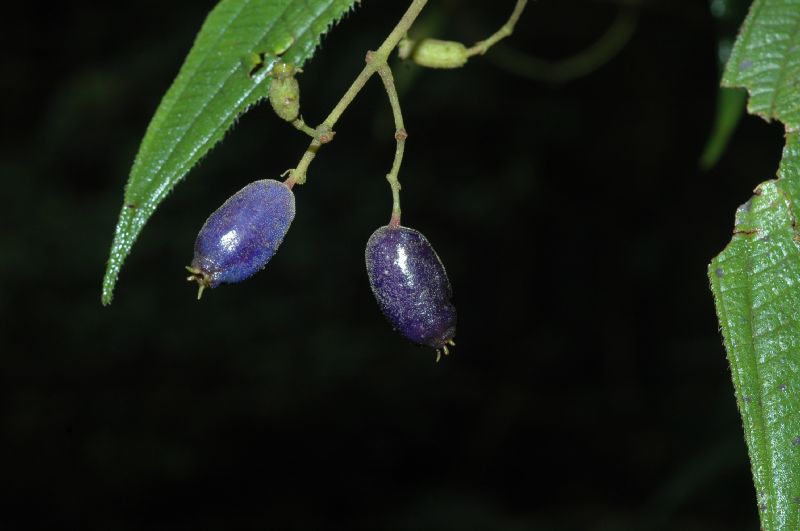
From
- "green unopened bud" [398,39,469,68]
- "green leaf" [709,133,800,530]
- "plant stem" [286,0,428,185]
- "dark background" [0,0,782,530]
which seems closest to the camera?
"green leaf" [709,133,800,530]

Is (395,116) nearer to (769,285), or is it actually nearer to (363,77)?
(363,77)

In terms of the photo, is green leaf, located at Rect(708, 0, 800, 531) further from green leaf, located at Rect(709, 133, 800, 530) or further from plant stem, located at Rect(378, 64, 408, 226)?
plant stem, located at Rect(378, 64, 408, 226)

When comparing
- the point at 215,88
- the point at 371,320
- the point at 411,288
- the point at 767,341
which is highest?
the point at 215,88

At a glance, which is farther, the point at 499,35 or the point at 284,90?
the point at 499,35

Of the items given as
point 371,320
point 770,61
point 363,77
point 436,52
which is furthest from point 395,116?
point 371,320

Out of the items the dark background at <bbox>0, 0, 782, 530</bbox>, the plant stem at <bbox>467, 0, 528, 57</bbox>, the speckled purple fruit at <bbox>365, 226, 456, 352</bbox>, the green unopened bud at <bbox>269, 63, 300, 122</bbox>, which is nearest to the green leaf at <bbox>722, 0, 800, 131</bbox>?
the plant stem at <bbox>467, 0, 528, 57</bbox>

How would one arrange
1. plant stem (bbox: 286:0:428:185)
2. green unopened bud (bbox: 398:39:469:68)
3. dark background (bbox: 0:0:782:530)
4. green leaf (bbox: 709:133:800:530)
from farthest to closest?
1. dark background (bbox: 0:0:782:530)
2. green unopened bud (bbox: 398:39:469:68)
3. plant stem (bbox: 286:0:428:185)
4. green leaf (bbox: 709:133:800:530)

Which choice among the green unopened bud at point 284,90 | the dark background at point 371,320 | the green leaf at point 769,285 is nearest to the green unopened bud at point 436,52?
the green unopened bud at point 284,90
